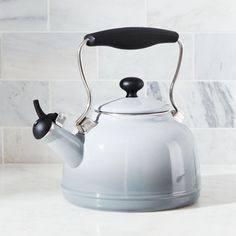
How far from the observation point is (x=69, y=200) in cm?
138

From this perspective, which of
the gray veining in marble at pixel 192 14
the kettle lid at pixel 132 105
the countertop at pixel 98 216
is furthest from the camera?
the gray veining in marble at pixel 192 14

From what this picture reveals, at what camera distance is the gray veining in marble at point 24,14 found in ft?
5.63

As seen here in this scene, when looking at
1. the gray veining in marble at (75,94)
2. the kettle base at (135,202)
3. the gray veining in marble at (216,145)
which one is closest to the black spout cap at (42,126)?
the kettle base at (135,202)

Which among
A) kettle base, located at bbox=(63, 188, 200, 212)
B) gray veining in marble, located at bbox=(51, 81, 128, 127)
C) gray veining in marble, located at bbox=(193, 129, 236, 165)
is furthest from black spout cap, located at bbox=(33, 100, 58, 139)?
gray veining in marble, located at bbox=(193, 129, 236, 165)

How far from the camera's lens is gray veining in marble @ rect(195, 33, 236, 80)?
1.72 meters

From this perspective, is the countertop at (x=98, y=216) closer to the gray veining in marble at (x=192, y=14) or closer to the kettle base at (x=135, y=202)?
the kettle base at (x=135, y=202)

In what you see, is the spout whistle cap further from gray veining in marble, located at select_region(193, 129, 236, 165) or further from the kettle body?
gray veining in marble, located at select_region(193, 129, 236, 165)

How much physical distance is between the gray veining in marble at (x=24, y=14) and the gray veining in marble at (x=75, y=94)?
140 mm

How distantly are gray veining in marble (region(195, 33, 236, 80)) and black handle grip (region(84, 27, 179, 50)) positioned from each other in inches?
12.8

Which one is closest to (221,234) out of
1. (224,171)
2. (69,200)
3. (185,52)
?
(69,200)

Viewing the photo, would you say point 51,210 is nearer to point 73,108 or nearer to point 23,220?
point 23,220

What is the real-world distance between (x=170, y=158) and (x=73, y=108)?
48 centimetres

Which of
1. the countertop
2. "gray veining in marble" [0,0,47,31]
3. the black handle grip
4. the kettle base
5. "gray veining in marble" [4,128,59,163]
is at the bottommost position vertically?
the countertop

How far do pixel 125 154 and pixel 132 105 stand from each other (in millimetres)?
94
